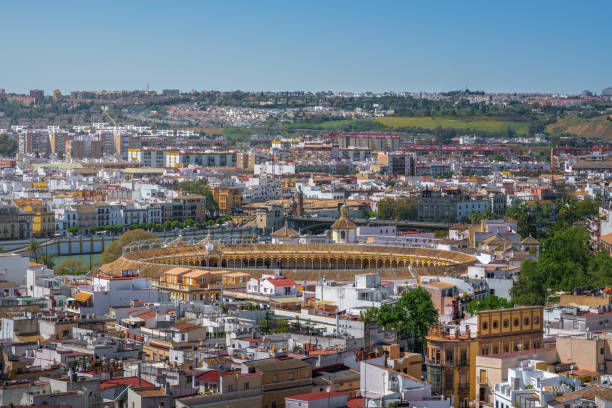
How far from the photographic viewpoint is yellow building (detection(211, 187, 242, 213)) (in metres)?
101

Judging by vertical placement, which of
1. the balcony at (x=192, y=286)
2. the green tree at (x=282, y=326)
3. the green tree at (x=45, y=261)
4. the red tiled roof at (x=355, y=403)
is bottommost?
the green tree at (x=45, y=261)

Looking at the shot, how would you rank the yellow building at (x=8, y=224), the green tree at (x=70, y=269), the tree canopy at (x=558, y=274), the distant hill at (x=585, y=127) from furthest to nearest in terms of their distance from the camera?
the distant hill at (x=585, y=127)
the yellow building at (x=8, y=224)
the green tree at (x=70, y=269)
the tree canopy at (x=558, y=274)

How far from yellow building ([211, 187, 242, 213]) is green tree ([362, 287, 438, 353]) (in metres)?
69.1

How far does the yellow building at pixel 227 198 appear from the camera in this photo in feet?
331

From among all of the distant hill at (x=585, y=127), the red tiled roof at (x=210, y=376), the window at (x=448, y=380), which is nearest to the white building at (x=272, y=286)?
the window at (x=448, y=380)

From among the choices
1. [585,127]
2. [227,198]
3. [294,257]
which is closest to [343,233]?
[294,257]

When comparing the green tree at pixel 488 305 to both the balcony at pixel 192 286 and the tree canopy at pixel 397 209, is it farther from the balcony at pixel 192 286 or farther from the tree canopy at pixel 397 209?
the tree canopy at pixel 397 209

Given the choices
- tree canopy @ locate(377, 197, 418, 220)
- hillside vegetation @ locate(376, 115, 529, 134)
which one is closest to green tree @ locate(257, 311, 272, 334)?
tree canopy @ locate(377, 197, 418, 220)

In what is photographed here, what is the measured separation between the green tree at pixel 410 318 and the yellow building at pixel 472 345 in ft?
7.37

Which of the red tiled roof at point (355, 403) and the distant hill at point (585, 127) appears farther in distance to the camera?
the distant hill at point (585, 127)

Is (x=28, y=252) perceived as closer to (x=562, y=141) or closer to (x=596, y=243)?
(x=596, y=243)

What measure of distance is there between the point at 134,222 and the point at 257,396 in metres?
66.8

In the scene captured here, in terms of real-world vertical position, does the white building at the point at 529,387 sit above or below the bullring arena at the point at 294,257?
above

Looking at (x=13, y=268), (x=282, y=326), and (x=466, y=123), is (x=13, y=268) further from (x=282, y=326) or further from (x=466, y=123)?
(x=466, y=123)
